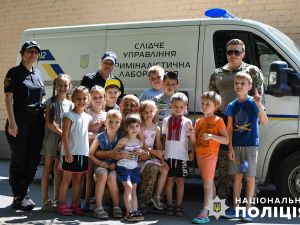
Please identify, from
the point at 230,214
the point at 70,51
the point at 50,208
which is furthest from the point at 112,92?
the point at 230,214

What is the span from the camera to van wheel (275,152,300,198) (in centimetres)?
465

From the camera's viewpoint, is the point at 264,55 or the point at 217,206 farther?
the point at 264,55

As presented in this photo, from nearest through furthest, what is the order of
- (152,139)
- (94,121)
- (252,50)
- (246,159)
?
(246,159)
(152,139)
(94,121)
(252,50)

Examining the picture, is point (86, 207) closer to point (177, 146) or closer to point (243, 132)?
point (177, 146)

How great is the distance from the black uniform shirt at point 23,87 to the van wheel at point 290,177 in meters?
3.15

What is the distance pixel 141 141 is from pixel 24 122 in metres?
1.43

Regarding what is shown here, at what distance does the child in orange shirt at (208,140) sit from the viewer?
4266 millimetres

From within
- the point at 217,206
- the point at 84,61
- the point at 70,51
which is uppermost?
the point at 70,51

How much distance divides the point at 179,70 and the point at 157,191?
165 cm

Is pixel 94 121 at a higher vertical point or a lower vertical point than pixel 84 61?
lower

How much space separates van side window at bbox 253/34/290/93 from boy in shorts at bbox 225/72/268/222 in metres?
0.62

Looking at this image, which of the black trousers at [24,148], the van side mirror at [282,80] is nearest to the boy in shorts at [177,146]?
the van side mirror at [282,80]

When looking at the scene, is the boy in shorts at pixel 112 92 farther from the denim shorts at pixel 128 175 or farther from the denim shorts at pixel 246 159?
the denim shorts at pixel 246 159

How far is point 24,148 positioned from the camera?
460cm
